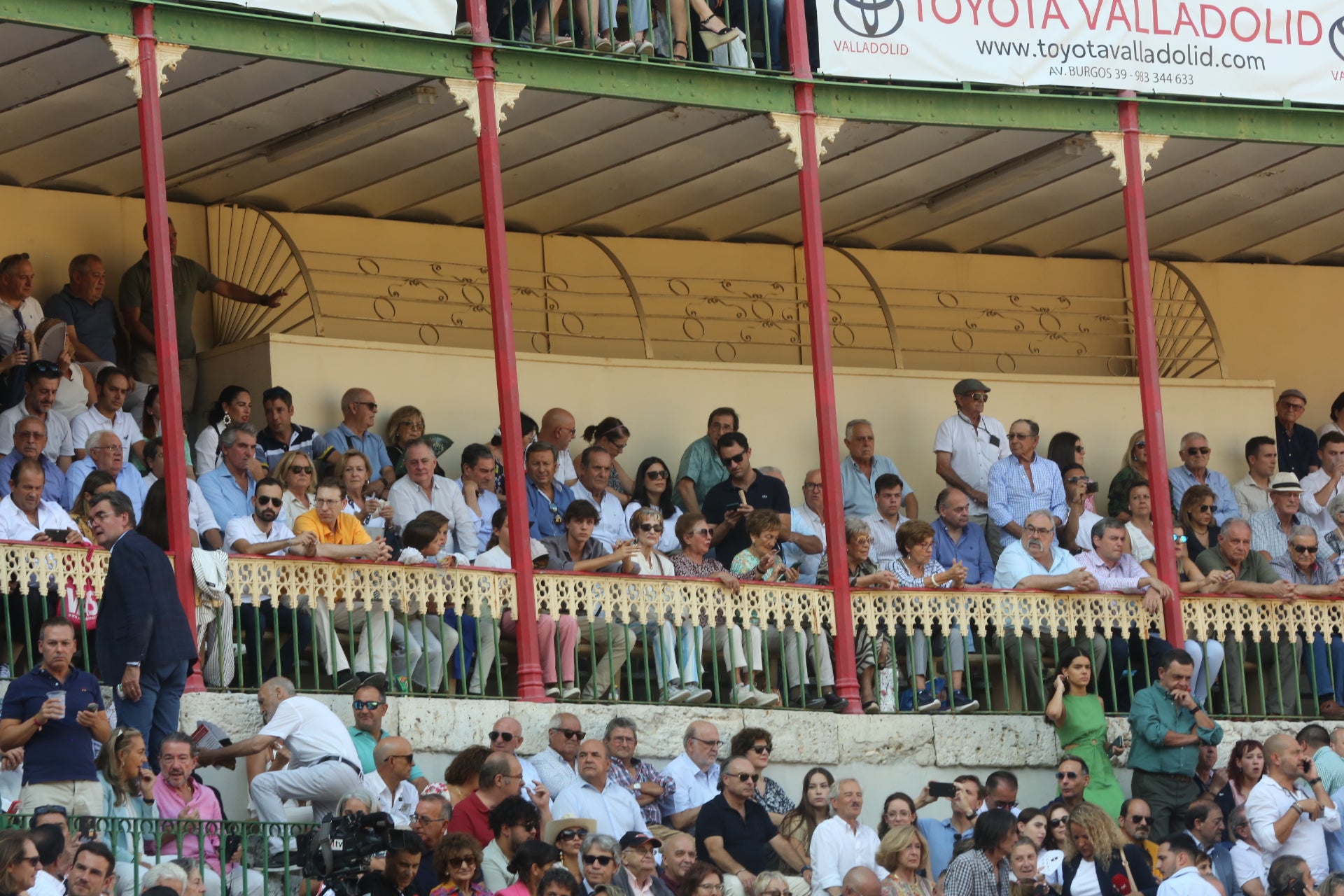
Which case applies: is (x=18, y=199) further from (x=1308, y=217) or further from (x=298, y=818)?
(x=1308, y=217)

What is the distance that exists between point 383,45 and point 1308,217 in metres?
9.22

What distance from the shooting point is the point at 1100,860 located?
47.8 feet

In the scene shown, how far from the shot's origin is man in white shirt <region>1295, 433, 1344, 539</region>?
1989 centimetres

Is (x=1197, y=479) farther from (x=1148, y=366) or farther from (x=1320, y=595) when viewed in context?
(x=1320, y=595)

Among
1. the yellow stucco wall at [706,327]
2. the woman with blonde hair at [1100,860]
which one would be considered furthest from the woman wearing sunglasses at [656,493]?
the woman with blonde hair at [1100,860]

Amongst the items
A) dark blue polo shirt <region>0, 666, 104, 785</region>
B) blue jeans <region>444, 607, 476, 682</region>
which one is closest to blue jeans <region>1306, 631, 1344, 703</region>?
blue jeans <region>444, 607, 476, 682</region>

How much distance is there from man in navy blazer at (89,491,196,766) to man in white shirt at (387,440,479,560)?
334 centimetres

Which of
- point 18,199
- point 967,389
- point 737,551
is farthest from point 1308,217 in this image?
point 18,199

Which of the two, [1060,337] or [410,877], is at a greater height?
[1060,337]

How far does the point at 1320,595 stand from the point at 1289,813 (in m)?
2.61

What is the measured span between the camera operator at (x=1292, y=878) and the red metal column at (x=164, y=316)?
6262 mm

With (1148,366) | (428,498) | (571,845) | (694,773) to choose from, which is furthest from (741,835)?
(1148,366)

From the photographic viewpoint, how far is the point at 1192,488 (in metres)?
18.4

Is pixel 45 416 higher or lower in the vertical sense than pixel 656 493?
higher
